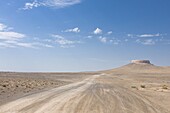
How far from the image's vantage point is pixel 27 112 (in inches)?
540

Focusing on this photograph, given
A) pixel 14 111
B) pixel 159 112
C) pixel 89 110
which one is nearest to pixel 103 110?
pixel 89 110

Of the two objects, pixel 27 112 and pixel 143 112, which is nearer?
pixel 27 112

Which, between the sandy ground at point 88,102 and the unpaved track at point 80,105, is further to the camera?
the sandy ground at point 88,102

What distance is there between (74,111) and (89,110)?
914mm

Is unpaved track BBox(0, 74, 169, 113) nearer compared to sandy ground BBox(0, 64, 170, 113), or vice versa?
unpaved track BBox(0, 74, 169, 113)

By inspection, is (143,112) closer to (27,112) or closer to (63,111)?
(63,111)

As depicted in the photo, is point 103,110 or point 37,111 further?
point 103,110

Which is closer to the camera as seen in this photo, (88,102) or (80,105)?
(80,105)

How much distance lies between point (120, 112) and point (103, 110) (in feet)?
2.94

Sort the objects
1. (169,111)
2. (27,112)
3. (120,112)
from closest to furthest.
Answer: (27,112)
(120,112)
(169,111)

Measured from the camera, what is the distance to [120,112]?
14.6 m

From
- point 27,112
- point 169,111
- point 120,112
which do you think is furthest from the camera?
point 169,111

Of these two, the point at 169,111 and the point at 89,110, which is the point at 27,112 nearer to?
the point at 89,110

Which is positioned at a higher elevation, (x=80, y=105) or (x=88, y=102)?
(x=88, y=102)
